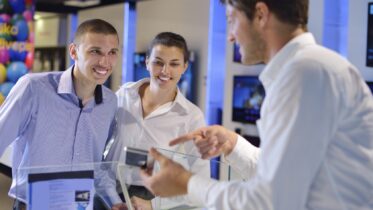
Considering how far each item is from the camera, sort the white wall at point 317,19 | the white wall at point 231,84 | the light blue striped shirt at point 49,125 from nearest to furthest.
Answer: the light blue striped shirt at point 49,125
the white wall at point 317,19
the white wall at point 231,84

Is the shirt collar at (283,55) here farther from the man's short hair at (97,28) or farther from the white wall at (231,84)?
the white wall at (231,84)

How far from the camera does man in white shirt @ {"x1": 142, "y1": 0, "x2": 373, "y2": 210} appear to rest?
114cm

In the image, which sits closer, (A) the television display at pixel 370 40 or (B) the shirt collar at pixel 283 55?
(B) the shirt collar at pixel 283 55

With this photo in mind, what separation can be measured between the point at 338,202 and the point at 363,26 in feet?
14.1

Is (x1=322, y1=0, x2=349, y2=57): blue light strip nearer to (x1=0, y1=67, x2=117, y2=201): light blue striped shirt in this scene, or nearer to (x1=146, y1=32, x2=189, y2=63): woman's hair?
(x1=146, y1=32, x2=189, y2=63): woman's hair

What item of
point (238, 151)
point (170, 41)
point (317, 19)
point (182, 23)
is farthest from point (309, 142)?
point (182, 23)

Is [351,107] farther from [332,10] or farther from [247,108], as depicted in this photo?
[247,108]

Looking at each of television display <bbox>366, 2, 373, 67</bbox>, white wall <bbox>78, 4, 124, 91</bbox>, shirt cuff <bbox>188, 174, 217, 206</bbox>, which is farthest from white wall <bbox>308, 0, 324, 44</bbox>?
white wall <bbox>78, 4, 124, 91</bbox>

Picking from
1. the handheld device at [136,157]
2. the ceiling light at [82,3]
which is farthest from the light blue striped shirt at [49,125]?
the ceiling light at [82,3]

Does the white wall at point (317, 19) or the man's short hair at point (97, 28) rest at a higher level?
the white wall at point (317, 19)

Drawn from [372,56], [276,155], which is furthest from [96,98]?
[372,56]

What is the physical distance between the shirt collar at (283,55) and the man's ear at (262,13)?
0.08 meters

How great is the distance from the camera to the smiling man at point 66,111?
2158 mm

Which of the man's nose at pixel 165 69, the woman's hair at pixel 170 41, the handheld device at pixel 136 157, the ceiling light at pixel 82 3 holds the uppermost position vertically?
the ceiling light at pixel 82 3
